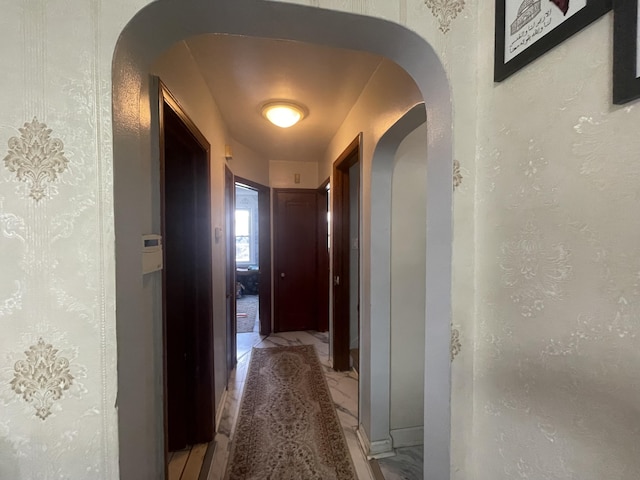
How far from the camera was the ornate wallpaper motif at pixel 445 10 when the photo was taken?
0.73m

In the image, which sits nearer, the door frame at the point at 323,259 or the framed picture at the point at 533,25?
the framed picture at the point at 533,25

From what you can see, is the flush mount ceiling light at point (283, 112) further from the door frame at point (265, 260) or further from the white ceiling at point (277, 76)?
the door frame at point (265, 260)

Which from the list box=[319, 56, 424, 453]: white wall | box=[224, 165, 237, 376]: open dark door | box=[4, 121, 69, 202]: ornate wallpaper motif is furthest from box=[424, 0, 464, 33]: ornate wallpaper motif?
box=[224, 165, 237, 376]: open dark door

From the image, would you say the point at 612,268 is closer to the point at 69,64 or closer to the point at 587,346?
the point at 587,346

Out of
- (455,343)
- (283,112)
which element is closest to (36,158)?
(455,343)

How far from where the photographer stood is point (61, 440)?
1.88 ft

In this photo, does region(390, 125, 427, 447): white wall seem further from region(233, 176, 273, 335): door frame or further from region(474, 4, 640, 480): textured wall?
region(233, 176, 273, 335): door frame

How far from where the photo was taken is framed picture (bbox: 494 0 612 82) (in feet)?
1.62

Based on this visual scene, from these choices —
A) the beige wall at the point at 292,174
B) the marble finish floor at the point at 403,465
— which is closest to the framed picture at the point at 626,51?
the marble finish floor at the point at 403,465

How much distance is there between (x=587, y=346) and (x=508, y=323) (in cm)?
17

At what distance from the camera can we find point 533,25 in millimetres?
588

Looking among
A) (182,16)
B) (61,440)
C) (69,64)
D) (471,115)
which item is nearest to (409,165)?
(471,115)

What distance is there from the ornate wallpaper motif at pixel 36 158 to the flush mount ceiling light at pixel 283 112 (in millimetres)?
1649

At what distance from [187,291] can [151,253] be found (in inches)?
38.4
